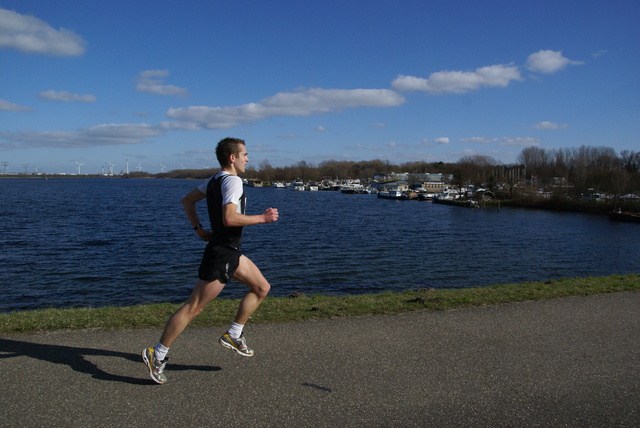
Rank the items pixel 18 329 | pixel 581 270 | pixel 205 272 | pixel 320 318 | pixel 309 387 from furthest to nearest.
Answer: pixel 581 270, pixel 320 318, pixel 18 329, pixel 205 272, pixel 309 387

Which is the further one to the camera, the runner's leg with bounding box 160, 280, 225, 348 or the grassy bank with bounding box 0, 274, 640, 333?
the grassy bank with bounding box 0, 274, 640, 333

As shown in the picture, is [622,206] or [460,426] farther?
[622,206]

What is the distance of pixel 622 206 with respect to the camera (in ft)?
247

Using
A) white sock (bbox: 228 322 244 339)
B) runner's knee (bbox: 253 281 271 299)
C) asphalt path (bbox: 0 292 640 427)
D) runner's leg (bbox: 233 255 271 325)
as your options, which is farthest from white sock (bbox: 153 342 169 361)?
runner's knee (bbox: 253 281 271 299)

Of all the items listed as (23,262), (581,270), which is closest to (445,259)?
(581,270)

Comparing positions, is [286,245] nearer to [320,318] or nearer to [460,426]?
[320,318]

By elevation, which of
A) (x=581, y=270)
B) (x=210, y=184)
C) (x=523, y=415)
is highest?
(x=210, y=184)

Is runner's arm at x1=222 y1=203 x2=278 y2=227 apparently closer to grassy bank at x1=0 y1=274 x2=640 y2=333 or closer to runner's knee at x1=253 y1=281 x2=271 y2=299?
runner's knee at x1=253 y1=281 x2=271 y2=299

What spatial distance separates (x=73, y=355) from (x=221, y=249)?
82.7 inches

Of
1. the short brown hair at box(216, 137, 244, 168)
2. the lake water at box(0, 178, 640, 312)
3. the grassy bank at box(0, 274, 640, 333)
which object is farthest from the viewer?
the lake water at box(0, 178, 640, 312)

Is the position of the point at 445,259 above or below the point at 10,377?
below

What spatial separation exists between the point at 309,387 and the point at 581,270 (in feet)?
88.7

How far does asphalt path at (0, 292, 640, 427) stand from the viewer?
13.0 feet

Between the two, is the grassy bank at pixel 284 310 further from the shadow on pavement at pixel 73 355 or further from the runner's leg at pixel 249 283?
the runner's leg at pixel 249 283
